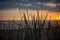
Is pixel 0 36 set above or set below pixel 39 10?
below

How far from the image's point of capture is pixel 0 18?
175 centimetres

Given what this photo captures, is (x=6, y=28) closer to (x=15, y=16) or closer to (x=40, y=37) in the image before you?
(x=15, y=16)

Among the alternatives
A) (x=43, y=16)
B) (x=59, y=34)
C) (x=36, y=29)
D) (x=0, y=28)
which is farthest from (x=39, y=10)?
(x=0, y=28)

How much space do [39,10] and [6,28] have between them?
0.45 meters

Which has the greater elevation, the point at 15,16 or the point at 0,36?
the point at 15,16

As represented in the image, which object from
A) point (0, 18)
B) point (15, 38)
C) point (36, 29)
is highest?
point (0, 18)

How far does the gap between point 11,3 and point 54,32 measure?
64 cm

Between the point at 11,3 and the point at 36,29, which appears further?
the point at 11,3

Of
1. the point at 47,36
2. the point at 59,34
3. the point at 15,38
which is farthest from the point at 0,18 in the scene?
the point at 59,34

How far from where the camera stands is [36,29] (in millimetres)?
1650

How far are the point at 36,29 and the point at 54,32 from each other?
0.85 feet

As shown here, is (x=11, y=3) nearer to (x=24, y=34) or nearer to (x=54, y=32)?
(x=24, y=34)

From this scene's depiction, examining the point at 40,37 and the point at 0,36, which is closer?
the point at 40,37

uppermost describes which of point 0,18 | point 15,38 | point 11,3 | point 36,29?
point 11,3
